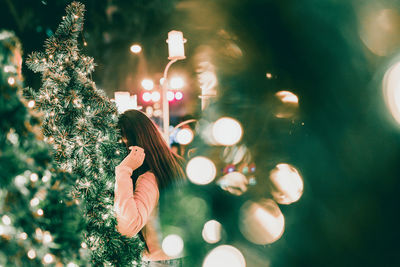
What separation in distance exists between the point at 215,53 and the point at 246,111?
0.48ft

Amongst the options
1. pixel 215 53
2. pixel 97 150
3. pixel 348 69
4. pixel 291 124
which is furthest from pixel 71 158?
pixel 348 69

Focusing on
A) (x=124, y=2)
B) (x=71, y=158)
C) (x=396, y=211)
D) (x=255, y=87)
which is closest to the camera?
(x=396, y=211)

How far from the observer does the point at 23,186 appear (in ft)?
1.54

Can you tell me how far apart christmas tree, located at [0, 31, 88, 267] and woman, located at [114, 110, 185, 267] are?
857 mm

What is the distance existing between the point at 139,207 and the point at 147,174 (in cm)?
25

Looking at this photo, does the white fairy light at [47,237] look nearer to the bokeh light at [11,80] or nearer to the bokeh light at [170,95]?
the bokeh light at [11,80]

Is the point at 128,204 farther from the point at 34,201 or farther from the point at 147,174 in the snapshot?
the point at 34,201

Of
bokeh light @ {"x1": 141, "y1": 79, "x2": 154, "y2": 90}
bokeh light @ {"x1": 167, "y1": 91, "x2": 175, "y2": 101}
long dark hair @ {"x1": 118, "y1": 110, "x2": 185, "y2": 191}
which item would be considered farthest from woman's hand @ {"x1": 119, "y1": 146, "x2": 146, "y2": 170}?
bokeh light @ {"x1": 141, "y1": 79, "x2": 154, "y2": 90}

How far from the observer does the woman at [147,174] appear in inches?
57.2

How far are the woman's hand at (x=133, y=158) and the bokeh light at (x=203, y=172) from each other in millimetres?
859

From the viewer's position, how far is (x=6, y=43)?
1.58 feet

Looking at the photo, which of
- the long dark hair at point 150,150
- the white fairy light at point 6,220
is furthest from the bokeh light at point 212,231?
the long dark hair at point 150,150

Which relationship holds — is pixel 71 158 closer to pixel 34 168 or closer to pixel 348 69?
pixel 34 168

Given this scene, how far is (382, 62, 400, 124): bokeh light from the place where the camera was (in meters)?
0.38
